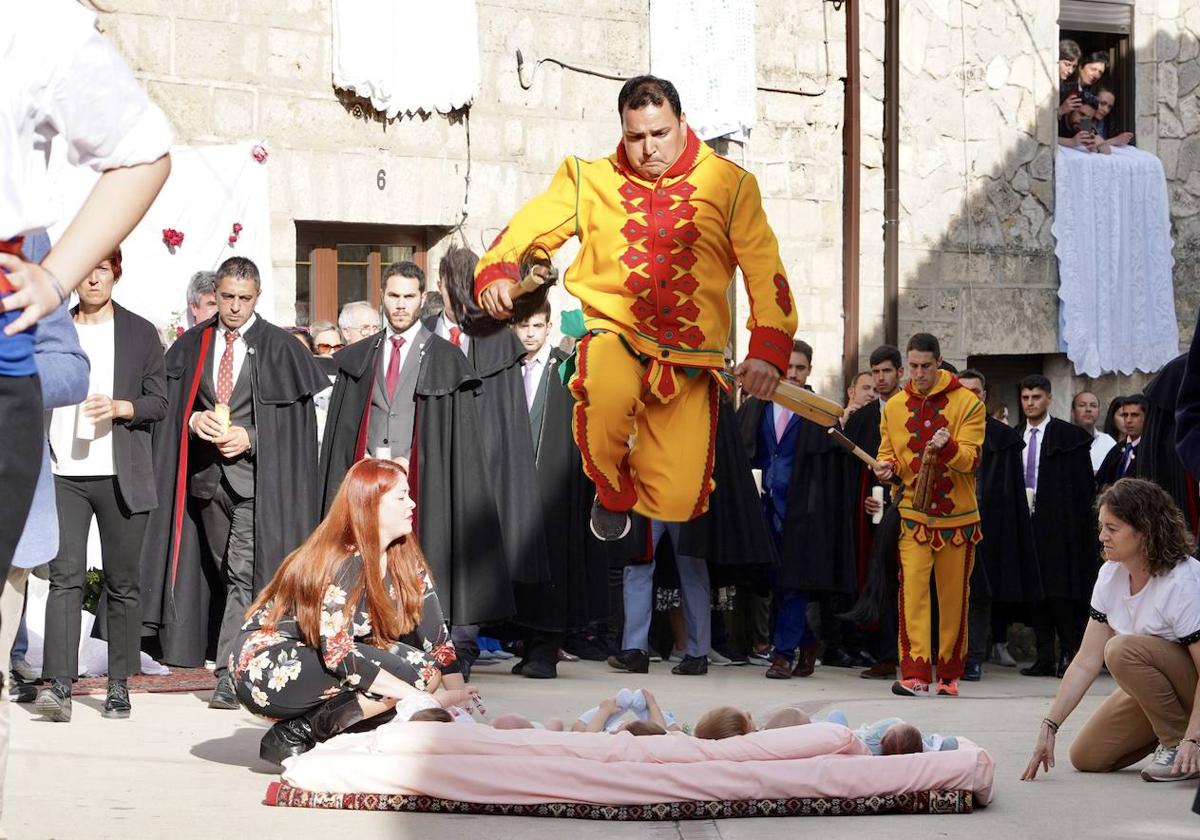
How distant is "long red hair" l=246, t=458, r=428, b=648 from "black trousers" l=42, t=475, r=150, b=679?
120 cm

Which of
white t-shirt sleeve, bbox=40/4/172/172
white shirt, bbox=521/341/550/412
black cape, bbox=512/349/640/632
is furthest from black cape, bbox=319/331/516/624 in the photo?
white t-shirt sleeve, bbox=40/4/172/172

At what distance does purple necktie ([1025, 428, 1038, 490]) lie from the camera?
32.9 ft

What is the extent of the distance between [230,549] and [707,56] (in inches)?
259

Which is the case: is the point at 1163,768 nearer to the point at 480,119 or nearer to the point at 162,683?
the point at 162,683

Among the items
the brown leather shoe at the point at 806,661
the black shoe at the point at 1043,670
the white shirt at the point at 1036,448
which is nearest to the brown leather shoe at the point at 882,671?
the brown leather shoe at the point at 806,661

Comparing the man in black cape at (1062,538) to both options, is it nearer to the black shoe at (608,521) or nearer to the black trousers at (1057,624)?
the black trousers at (1057,624)

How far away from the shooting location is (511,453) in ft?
28.0

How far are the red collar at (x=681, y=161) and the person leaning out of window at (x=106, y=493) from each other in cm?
233

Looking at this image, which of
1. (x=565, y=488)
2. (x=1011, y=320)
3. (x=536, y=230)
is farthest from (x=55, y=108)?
(x=1011, y=320)

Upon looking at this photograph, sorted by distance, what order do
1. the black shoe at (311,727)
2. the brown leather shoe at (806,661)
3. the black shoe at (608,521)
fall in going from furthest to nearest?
the brown leather shoe at (806,661), the black shoe at (311,727), the black shoe at (608,521)

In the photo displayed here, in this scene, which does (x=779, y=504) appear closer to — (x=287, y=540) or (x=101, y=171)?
(x=287, y=540)

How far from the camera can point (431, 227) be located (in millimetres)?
11953

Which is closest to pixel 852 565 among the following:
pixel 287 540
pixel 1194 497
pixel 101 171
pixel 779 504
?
pixel 779 504

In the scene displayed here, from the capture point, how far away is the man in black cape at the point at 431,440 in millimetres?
7926
